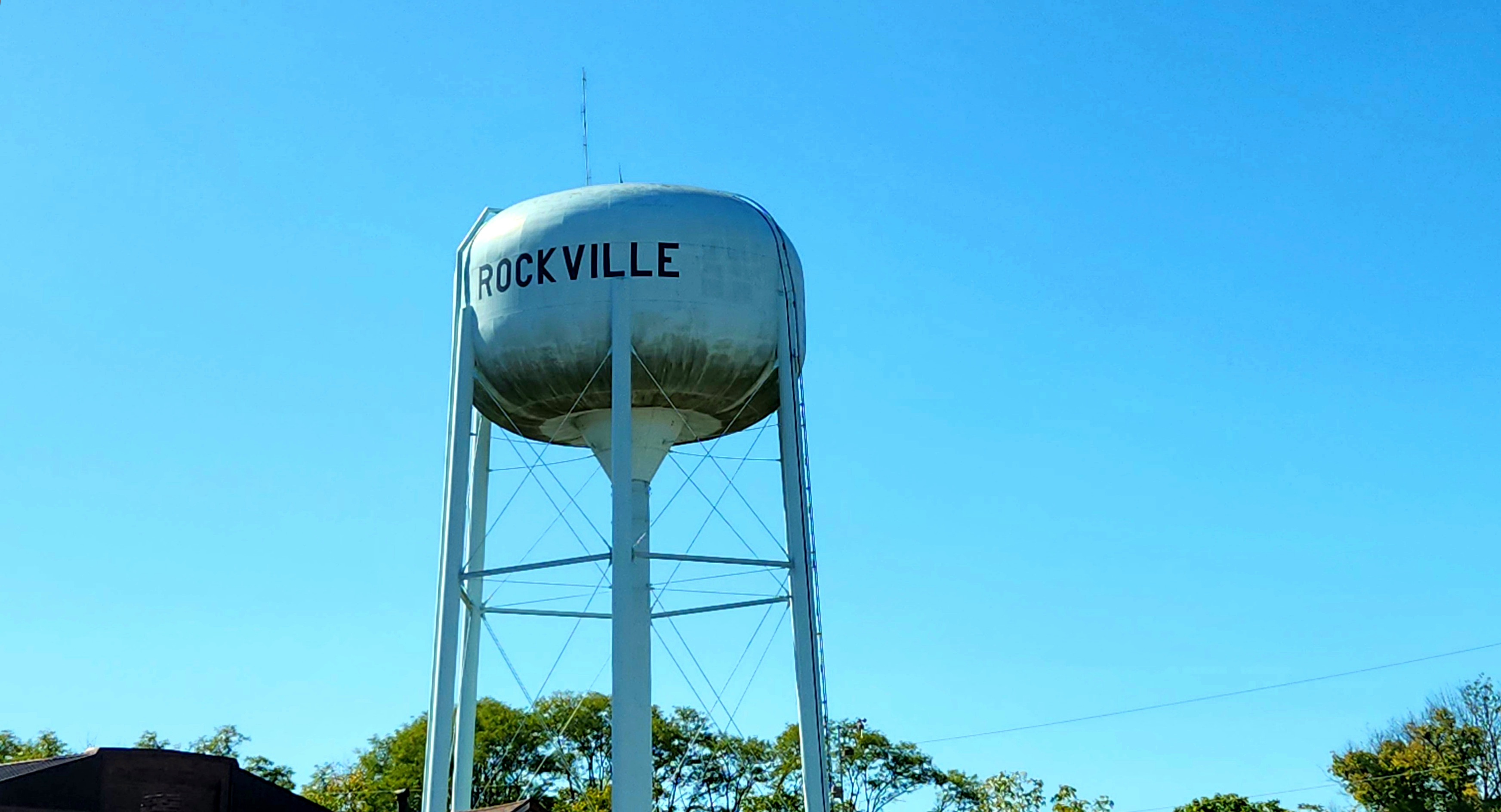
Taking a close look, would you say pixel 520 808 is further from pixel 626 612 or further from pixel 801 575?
pixel 801 575

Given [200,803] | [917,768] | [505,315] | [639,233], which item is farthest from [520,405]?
[917,768]

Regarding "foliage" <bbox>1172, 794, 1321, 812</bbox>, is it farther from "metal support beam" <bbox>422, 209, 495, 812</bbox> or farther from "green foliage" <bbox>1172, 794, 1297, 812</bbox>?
"metal support beam" <bbox>422, 209, 495, 812</bbox>

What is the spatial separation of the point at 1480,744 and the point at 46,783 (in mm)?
48149

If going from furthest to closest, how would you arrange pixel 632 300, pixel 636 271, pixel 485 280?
1. pixel 485 280
2. pixel 636 271
3. pixel 632 300

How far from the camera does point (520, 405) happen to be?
27609mm

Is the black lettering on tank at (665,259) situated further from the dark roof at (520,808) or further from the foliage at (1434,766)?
the foliage at (1434,766)

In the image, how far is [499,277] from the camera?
89.0 feet

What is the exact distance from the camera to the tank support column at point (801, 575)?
987 inches

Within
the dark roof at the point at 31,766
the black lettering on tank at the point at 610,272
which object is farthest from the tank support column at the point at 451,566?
the dark roof at the point at 31,766

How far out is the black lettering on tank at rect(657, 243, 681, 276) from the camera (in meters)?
26.4

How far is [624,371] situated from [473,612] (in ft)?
16.2

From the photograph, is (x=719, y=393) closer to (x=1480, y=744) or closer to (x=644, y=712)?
(x=644, y=712)

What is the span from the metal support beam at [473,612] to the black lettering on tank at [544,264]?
287cm

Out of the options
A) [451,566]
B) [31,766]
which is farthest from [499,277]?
[31,766]
